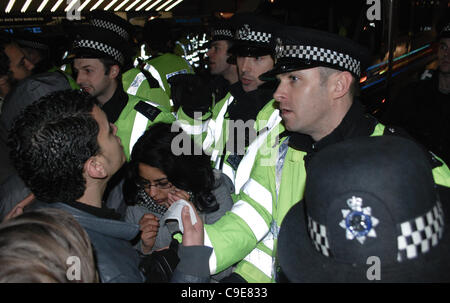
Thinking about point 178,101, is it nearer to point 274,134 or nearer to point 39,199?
point 274,134

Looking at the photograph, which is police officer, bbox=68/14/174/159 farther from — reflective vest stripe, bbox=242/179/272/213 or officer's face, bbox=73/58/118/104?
reflective vest stripe, bbox=242/179/272/213

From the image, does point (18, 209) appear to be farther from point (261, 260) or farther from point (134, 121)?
point (134, 121)

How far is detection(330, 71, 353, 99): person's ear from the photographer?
1.95m

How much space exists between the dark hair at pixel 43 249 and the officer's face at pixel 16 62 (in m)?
2.77

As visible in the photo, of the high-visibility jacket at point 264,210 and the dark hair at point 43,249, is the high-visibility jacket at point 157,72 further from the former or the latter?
the dark hair at point 43,249

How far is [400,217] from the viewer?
102 centimetres

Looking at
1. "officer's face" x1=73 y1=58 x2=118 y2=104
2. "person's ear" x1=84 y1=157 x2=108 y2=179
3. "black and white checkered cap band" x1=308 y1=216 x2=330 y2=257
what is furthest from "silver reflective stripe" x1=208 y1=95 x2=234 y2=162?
"black and white checkered cap band" x1=308 y1=216 x2=330 y2=257

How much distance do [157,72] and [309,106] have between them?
11.7 feet

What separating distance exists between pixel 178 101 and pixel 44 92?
1552 millimetres

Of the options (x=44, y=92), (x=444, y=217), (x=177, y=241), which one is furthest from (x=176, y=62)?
(x=444, y=217)

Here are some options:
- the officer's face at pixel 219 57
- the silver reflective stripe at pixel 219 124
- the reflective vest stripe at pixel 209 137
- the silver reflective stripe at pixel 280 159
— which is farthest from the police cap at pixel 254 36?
the silver reflective stripe at pixel 280 159

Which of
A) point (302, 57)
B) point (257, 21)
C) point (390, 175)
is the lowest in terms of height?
point (390, 175)

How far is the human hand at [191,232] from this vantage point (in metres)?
1.72

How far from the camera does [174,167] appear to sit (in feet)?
7.55
